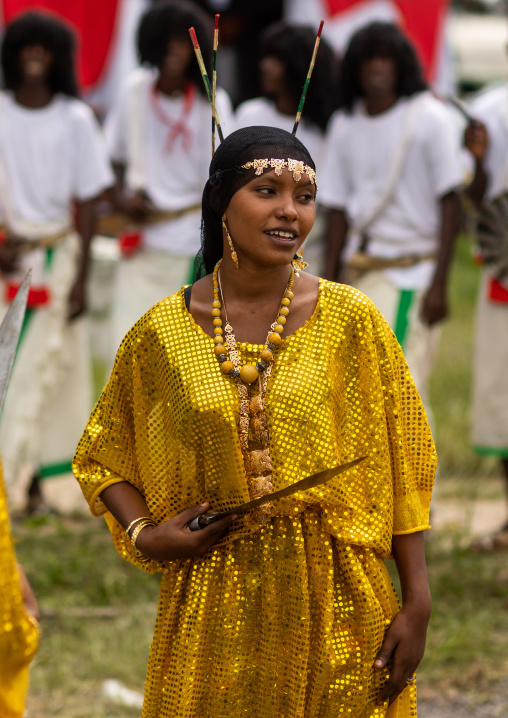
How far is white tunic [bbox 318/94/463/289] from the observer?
5.38m

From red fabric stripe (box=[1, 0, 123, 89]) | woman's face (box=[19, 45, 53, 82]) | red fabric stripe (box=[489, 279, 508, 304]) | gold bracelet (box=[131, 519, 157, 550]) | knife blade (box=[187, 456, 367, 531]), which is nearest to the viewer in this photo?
knife blade (box=[187, 456, 367, 531])

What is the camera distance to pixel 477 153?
540 centimetres

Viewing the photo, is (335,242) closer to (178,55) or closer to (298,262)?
(178,55)

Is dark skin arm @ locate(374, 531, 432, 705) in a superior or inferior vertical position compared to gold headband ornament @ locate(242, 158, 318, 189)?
inferior

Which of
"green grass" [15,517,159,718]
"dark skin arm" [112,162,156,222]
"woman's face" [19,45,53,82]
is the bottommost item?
"green grass" [15,517,159,718]

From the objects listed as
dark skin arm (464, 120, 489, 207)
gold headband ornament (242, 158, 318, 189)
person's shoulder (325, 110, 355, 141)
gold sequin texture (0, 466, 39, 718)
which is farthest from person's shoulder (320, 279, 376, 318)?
person's shoulder (325, 110, 355, 141)

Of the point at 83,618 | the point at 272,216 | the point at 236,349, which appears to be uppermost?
the point at 272,216

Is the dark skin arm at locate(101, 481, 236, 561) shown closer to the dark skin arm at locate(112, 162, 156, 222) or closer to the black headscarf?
the black headscarf

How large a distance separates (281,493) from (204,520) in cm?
18

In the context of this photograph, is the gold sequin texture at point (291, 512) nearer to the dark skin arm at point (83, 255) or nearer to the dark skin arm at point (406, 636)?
the dark skin arm at point (406, 636)

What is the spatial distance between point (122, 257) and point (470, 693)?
3.08 m

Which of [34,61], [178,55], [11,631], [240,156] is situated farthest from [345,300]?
[34,61]

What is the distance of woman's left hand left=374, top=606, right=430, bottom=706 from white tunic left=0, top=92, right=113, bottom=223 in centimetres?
402

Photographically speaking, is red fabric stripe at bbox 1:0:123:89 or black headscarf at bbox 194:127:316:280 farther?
red fabric stripe at bbox 1:0:123:89
